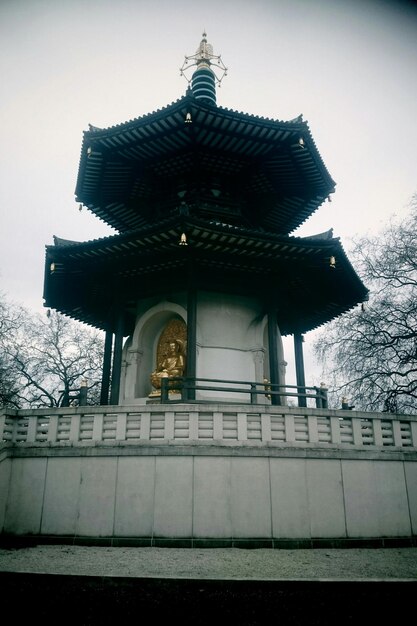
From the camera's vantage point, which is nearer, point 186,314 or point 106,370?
point 186,314

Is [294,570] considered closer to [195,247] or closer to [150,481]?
[150,481]

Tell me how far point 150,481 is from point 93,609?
12.1 feet

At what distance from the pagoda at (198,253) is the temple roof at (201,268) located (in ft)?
0.11

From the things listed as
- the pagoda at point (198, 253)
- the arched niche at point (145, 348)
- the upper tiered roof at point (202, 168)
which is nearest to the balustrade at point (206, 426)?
the pagoda at point (198, 253)

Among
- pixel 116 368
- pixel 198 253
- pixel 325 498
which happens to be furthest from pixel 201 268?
pixel 325 498

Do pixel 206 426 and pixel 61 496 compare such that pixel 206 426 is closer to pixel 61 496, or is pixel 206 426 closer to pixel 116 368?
pixel 61 496

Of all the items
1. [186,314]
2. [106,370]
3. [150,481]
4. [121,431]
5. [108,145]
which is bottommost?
[150,481]

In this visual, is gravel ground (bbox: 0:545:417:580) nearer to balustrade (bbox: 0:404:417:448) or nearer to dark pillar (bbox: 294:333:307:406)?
balustrade (bbox: 0:404:417:448)

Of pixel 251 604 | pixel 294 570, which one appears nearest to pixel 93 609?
pixel 251 604

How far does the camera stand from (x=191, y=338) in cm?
1039

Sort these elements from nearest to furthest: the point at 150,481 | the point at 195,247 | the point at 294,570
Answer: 1. the point at 294,570
2. the point at 150,481
3. the point at 195,247

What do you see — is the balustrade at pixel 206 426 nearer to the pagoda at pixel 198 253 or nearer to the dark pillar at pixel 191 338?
the pagoda at pixel 198 253

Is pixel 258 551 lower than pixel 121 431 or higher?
lower

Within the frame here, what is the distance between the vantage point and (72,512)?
7789 millimetres
